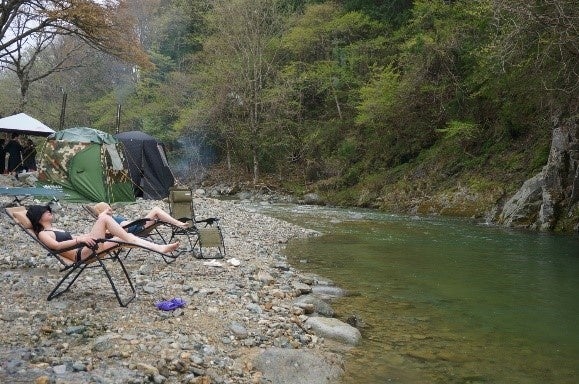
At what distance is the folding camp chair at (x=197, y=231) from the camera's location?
6.91m

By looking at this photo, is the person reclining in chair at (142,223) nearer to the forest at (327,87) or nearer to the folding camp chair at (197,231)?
the folding camp chair at (197,231)

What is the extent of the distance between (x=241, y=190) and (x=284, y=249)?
16.5m

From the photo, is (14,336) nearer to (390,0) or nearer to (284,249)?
(284,249)

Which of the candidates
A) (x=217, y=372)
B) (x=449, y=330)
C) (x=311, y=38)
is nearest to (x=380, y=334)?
(x=449, y=330)

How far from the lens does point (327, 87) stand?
25750 millimetres

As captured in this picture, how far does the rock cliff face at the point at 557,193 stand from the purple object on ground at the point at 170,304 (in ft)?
34.5

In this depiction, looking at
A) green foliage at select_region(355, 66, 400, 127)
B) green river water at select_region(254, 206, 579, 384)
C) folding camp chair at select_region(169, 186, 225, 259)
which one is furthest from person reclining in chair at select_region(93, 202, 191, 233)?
green foliage at select_region(355, 66, 400, 127)

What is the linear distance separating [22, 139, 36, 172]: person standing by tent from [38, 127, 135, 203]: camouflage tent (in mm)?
3904

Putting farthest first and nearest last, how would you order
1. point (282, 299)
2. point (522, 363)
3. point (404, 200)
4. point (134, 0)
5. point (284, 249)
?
point (134, 0), point (404, 200), point (284, 249), point (282, 299), point (522, 363)

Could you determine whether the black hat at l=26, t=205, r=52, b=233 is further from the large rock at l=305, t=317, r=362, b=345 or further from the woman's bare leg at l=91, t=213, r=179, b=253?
the large rock at l=305, t=317, r=362, b=345

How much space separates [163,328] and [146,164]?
35.0ft

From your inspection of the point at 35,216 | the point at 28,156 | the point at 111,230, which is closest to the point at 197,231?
the point at 111,230

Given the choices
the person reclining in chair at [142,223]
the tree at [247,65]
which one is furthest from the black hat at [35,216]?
the tree at [247,65]

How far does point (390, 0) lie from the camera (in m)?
24.3
